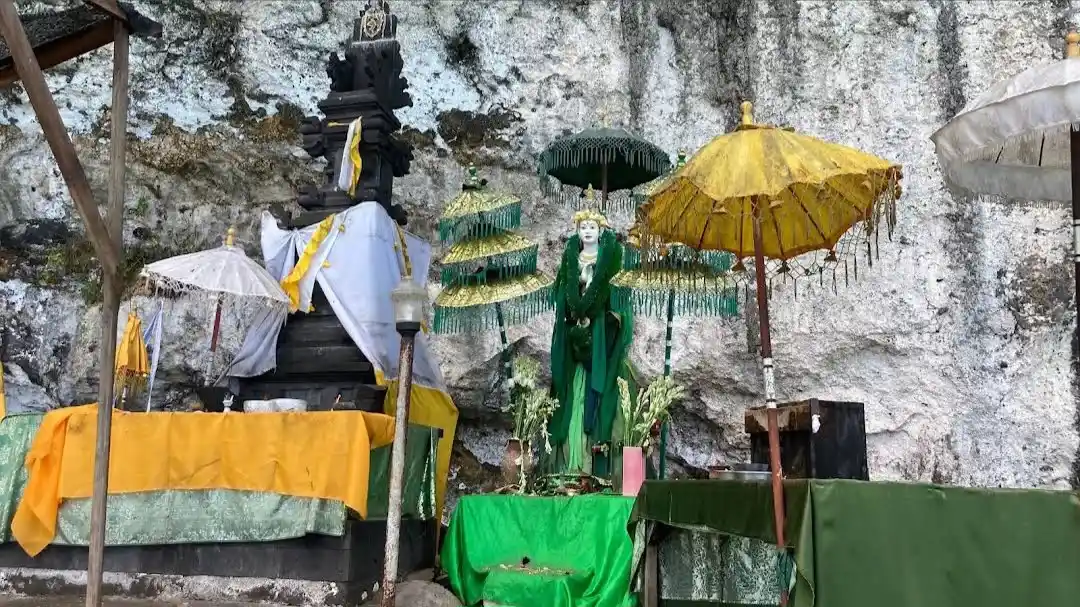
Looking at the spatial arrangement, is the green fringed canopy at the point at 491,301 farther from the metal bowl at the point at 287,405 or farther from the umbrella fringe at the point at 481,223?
the metal bowl at the point at 287,405

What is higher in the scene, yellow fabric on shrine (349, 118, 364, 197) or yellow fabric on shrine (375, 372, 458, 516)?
yellow fabric on shrine (349, 118, 364, 197)

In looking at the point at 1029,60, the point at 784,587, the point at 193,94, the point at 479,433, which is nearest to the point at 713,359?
the point at 479,433

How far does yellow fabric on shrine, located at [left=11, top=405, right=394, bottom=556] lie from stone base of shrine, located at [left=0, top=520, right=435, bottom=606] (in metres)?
0.24

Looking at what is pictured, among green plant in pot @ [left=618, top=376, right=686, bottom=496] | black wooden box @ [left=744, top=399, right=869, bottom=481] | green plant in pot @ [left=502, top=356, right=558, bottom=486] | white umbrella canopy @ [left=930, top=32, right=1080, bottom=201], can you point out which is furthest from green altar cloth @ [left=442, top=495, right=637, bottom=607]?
white umbrella canopy @ [left=930, top=32, right=1080, bottom=201]

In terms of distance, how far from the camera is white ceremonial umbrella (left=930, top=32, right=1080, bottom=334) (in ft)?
9.48

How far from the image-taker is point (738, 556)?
382 cm

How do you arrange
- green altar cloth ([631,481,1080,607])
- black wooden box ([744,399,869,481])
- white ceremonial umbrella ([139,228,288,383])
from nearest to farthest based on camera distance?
green altar cloth ([631,481,1080,607]) → black wooden box ([744,399,869,481]) → white ceremonial umbrella ([139,228,288,383])

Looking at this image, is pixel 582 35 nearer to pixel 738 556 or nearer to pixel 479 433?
pixel 479 433

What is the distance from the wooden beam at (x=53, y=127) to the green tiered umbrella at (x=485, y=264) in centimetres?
312

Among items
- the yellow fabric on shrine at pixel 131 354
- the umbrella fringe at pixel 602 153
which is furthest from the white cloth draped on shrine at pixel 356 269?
the umbrella fringe at pixel 602 153

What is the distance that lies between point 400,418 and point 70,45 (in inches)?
101

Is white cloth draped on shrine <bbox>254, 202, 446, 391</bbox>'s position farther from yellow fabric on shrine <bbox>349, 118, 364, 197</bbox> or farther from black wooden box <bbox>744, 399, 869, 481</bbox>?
black wooden box <bbox>744, 399, 869, 481</bbox>

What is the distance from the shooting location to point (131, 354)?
23.4 feet

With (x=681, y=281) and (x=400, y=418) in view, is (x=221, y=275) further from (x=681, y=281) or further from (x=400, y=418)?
(x=681, y=281)
